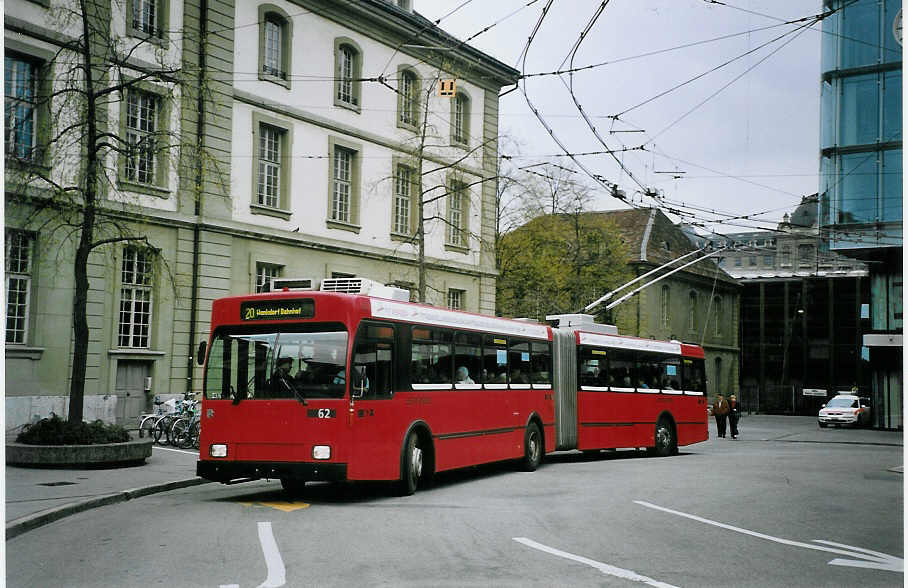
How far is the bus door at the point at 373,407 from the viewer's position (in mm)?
13773

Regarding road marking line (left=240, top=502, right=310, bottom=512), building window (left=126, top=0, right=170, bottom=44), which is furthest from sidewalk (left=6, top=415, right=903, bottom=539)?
building window (left=126, top=0, right=170, bottom=44)

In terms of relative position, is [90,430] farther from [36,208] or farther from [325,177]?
[325,177]

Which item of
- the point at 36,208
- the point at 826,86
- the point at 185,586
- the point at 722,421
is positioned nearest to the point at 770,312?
the point at 722,421

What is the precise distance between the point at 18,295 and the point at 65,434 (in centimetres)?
715

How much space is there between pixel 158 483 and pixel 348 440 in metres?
3.85

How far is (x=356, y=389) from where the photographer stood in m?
13.9

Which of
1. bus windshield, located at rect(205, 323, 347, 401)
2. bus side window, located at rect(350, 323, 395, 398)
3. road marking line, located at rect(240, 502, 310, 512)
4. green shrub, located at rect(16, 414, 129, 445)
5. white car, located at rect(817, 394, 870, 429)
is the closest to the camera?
road marking line, located at rect(240, 502, 310, 512)

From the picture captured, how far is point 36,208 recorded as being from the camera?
18250 mm

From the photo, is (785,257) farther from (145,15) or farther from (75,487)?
(75,487)

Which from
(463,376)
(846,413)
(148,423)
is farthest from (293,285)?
(846,413)

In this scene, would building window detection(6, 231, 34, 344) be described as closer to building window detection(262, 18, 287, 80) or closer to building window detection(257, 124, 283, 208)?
building window detection(257, 124, 283, 208)

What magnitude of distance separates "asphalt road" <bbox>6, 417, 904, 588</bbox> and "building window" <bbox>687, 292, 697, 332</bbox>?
5219cm

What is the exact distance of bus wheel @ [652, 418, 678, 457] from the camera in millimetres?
25000

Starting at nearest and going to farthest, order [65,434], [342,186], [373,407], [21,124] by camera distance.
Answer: [373,407] < [65,434] < [21,124] < [342,186]
